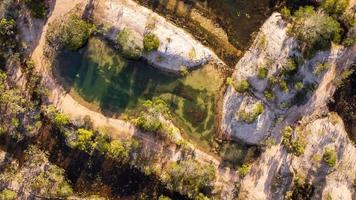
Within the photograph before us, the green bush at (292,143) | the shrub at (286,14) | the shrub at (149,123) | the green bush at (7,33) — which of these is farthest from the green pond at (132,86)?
the shrub at (286,14)

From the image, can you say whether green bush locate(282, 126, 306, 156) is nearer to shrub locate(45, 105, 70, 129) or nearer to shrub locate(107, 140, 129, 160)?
shrub locate(107, 140, 129, 160)

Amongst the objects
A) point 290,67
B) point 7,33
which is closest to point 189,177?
point 290,67

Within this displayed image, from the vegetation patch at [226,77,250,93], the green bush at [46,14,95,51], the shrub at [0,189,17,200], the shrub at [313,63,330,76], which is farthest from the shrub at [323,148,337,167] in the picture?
the shrub at [0,189,17,200]

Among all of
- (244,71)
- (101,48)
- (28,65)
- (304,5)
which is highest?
(304,5)

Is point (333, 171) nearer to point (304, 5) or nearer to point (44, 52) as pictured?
point (304, 5)

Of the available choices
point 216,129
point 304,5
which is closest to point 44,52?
point 216,129

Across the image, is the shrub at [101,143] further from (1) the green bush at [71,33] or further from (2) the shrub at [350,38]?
(2) the shrub at [350,38]
